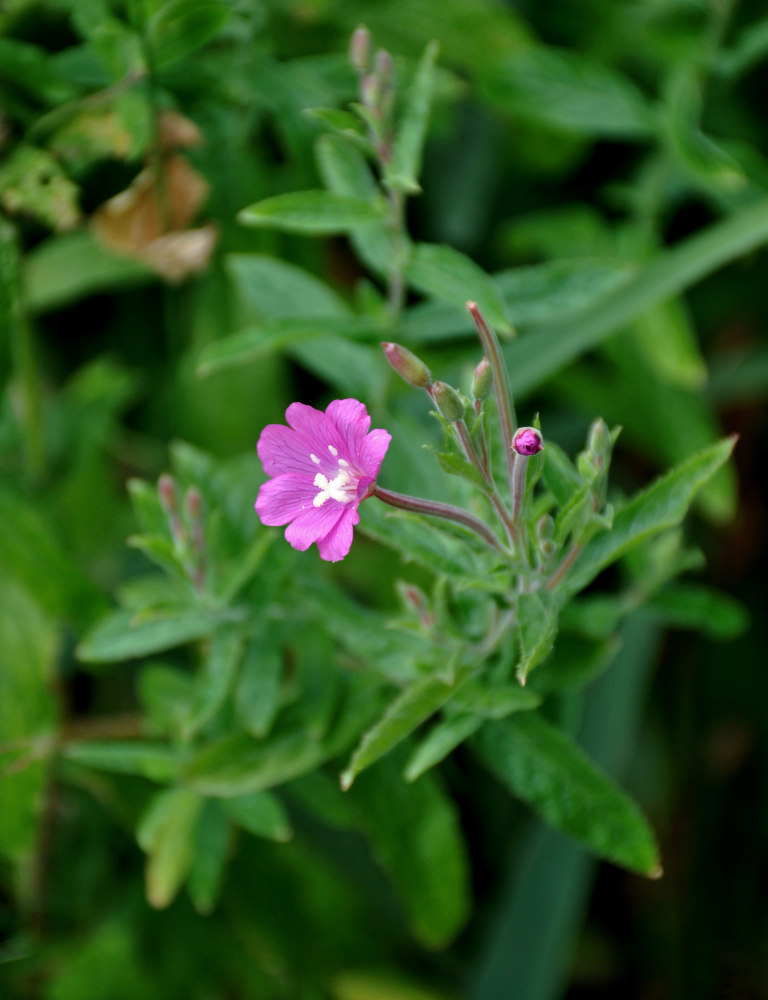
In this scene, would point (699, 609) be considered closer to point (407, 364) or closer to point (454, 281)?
point (454, 281)

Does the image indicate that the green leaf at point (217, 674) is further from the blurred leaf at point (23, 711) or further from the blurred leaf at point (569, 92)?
the blurred leaf at point (569, 92)

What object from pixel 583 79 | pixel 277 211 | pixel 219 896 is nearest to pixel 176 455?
pixel 277 211

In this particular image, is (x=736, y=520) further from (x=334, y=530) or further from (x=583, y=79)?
(x=334, y=530)

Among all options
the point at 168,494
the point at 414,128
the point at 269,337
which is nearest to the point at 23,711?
the point at 168,494

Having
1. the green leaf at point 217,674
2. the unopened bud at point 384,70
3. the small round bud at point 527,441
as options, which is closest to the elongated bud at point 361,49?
the unopened bud at point 384,70

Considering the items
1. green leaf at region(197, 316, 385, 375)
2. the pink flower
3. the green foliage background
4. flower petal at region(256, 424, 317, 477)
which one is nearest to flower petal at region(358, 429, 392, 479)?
the pink flower

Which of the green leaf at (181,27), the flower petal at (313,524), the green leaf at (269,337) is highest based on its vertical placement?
the green leaf at (181,27)
